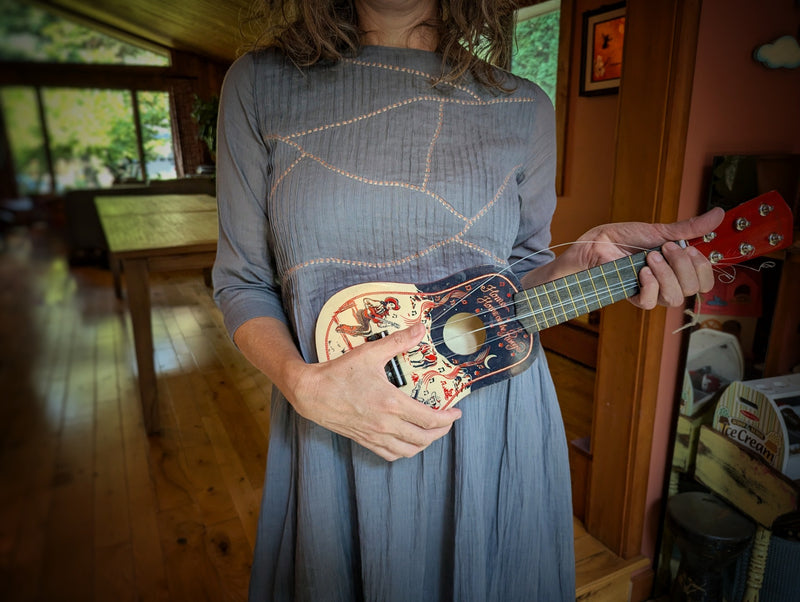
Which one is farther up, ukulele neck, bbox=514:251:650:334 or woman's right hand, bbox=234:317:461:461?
ukulele neck, bbox=514:251:650:334

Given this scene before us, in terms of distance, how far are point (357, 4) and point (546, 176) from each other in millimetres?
379

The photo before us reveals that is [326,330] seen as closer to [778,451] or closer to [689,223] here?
[689,223]

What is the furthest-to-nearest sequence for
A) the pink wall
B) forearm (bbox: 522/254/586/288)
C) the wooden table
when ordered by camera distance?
the wooden table → the pink wall → forearm (bbox: 522/254/586/288)

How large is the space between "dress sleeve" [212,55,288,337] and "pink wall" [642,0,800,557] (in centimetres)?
94

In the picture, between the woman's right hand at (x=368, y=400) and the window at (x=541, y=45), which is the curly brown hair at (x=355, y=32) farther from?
the window at (x=541, y=45)

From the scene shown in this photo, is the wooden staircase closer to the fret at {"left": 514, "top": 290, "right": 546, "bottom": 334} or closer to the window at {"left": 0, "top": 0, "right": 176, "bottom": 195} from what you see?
the fret at {"left": 514, "top": 290, "right": 546, "bottom": 334}

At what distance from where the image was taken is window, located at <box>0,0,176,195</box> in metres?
0.16

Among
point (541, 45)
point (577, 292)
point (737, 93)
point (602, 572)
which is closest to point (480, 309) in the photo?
point (577, 292)

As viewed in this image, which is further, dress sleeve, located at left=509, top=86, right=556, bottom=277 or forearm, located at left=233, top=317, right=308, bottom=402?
dress sleeve, located at left=509, top=86, right=556, bottom=277

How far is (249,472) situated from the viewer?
2086 millimetres

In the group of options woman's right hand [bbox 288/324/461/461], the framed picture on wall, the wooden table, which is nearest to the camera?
woman's right hand [bbox 288/324/461/461]

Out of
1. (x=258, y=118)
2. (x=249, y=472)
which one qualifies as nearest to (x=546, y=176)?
(x=258, y=118)

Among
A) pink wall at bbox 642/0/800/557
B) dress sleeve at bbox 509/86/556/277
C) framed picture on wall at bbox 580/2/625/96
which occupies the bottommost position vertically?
dress sleeve at bbox 509/86/556/277

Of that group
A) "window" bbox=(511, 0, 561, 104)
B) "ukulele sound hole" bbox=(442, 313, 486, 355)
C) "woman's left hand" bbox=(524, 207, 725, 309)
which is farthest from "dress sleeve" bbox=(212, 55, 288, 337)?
"window" bbox=(511, 0, 561, 104)
